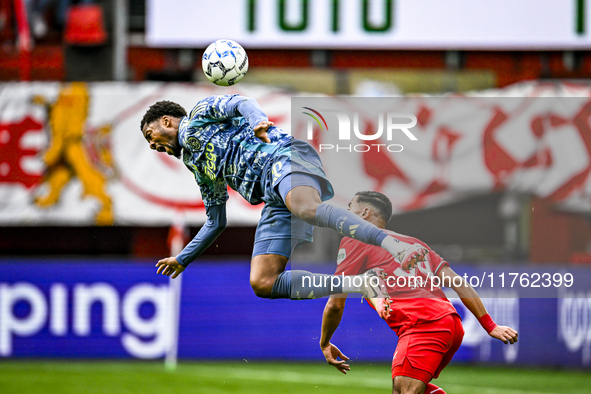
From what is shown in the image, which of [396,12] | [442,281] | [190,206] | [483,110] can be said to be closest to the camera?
[442,281]

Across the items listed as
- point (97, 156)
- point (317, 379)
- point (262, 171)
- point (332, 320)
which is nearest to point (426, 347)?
point (332, 320)

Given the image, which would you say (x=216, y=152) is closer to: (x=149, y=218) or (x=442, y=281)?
(x=442, y=281)

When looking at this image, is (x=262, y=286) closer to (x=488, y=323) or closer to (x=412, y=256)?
(x=412, y=256)

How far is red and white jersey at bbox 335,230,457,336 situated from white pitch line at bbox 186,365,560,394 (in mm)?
3978

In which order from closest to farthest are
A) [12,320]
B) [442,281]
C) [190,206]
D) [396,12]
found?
1. [442,281]
2. [12,320]
3. [190,206]
4. [396,12]

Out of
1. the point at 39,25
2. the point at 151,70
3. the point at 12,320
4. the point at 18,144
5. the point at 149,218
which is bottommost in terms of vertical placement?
the point at 12,320

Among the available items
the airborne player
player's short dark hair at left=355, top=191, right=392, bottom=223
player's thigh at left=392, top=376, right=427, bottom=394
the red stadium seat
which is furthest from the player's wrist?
the red stadium seat

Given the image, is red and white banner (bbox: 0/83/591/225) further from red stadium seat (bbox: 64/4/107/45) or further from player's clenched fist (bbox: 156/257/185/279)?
player's clenched fist (bbox: 156/257/185/279)

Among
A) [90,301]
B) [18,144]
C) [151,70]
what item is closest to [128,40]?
[151,70]

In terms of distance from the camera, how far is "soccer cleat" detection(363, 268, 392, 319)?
4.80 metres

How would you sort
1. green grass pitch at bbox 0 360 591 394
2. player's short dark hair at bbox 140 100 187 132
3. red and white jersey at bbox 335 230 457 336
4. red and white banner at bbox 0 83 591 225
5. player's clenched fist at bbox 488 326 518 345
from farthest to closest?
red and white banner at bbox 0 83 591 225 → green grass pitch at bbox 0 360 591 394 → player's short dark hair at bbox 140 100 187 132 → red and white jersey at bbox 335 230 457 336 → player's clenched fist at bbox 488 326 518 345

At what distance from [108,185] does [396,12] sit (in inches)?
221

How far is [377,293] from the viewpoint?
484cm

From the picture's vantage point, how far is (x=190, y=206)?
11469 millimetres
